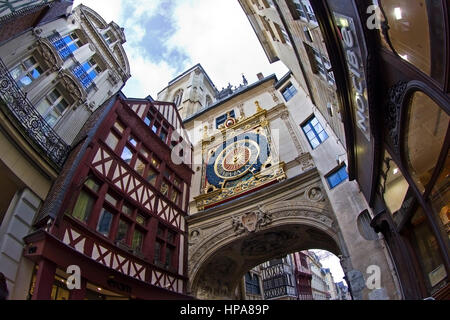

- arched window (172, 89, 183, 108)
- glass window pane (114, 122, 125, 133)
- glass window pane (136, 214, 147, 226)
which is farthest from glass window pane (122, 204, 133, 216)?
arched window (172, 89, 183, 108)

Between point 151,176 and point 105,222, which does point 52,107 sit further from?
point 105,222

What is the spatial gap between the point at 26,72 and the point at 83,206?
5.38 metres

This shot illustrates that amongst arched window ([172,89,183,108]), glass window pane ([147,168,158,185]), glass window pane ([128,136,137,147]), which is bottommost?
glass window pane ([147,168,158,185])

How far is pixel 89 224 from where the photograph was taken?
7270mm

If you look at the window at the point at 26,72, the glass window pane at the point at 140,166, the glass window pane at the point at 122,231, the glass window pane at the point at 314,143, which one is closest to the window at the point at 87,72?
the window at the point at 26,72

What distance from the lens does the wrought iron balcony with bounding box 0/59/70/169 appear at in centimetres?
642

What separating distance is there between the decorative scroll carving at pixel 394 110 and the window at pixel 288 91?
385 inches

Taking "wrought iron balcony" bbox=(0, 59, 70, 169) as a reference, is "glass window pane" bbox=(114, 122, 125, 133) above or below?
above

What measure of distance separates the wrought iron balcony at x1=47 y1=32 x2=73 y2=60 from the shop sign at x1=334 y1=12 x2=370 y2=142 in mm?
11004

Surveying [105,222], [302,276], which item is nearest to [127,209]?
[105,222]

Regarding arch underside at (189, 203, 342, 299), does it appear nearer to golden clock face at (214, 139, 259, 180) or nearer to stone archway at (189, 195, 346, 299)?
stone archway at (189, 195, 346, 299)

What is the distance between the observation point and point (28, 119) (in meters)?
6.86

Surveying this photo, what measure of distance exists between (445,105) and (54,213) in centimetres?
762

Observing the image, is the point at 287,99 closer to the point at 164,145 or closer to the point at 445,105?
the point at 164,145
